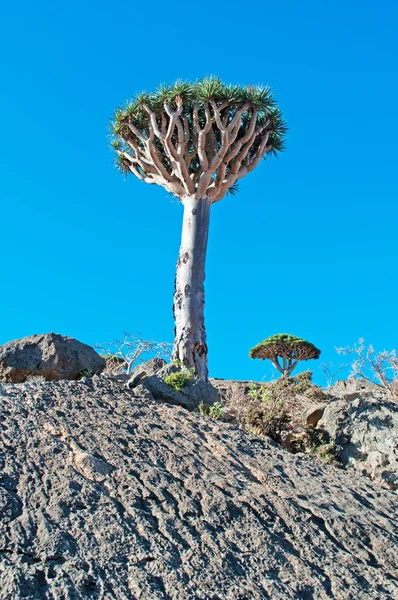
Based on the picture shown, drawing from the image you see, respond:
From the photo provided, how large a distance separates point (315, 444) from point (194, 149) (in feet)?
22.8

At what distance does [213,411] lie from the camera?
7.15 m

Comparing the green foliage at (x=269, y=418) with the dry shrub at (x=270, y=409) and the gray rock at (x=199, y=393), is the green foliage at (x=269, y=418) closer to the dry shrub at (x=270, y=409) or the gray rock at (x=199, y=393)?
the dry shrub at (x=270, y=409)

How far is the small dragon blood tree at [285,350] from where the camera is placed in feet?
72.2

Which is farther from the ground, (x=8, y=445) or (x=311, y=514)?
(x=8, y=445)

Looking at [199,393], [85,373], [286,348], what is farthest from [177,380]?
[286,348]

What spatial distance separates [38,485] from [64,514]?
41 centimetres

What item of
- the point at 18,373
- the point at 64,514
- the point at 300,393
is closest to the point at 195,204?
the point at 300,393

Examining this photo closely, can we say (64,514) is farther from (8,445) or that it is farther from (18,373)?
(18,373)

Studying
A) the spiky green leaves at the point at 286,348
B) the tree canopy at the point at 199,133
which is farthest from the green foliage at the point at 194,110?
the spiky green leaves at the point at 286,348

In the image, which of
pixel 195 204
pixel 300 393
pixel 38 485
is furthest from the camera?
pixel 195 204

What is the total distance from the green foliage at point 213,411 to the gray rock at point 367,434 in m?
1.19

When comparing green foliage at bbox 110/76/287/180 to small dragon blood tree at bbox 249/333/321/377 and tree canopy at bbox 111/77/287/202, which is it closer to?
tree canopy at bbox 111/77/287/202

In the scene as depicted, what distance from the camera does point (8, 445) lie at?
483 cm

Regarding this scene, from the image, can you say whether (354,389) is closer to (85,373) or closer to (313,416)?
(313,416)
